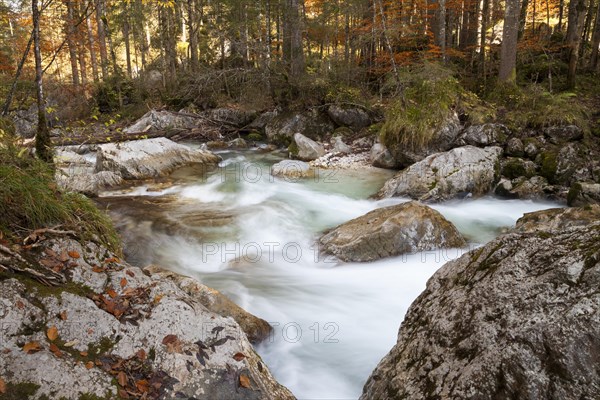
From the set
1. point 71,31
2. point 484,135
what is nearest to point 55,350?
point 71,31

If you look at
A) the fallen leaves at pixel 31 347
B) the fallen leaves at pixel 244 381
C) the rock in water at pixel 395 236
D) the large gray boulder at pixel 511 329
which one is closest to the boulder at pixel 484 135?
the rock in water at pixel 395 236

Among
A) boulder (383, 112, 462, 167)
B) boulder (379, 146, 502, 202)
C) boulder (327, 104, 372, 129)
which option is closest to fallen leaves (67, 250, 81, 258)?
boulder (379, 146, 502, 202)

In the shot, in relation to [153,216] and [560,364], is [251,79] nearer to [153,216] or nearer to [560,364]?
[153,216]

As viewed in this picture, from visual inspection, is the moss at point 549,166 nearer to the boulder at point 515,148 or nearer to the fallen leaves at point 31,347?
the boulder at point 515,148

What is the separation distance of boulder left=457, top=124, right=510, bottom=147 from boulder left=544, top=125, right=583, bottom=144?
103cm

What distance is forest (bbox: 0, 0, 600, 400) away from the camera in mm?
2354

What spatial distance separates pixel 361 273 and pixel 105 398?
433 centimetres

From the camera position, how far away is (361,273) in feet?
20.2

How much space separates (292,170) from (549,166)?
661 cm

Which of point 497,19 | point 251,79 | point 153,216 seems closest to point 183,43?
point 251,79

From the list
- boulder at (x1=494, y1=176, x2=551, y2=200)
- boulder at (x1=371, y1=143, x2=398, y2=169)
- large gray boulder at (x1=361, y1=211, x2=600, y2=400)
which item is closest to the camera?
large gray boulder at (x1=361, y1=211, x2=600, y2=400)

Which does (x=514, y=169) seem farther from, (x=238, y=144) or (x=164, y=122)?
(x=164, y=122)

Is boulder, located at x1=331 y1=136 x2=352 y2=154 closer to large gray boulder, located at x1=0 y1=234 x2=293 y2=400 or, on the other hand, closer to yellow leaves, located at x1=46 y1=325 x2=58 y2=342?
large gray boulder, located at x1=0 y1=234 x2=293 y2=400

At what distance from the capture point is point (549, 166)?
941cm
